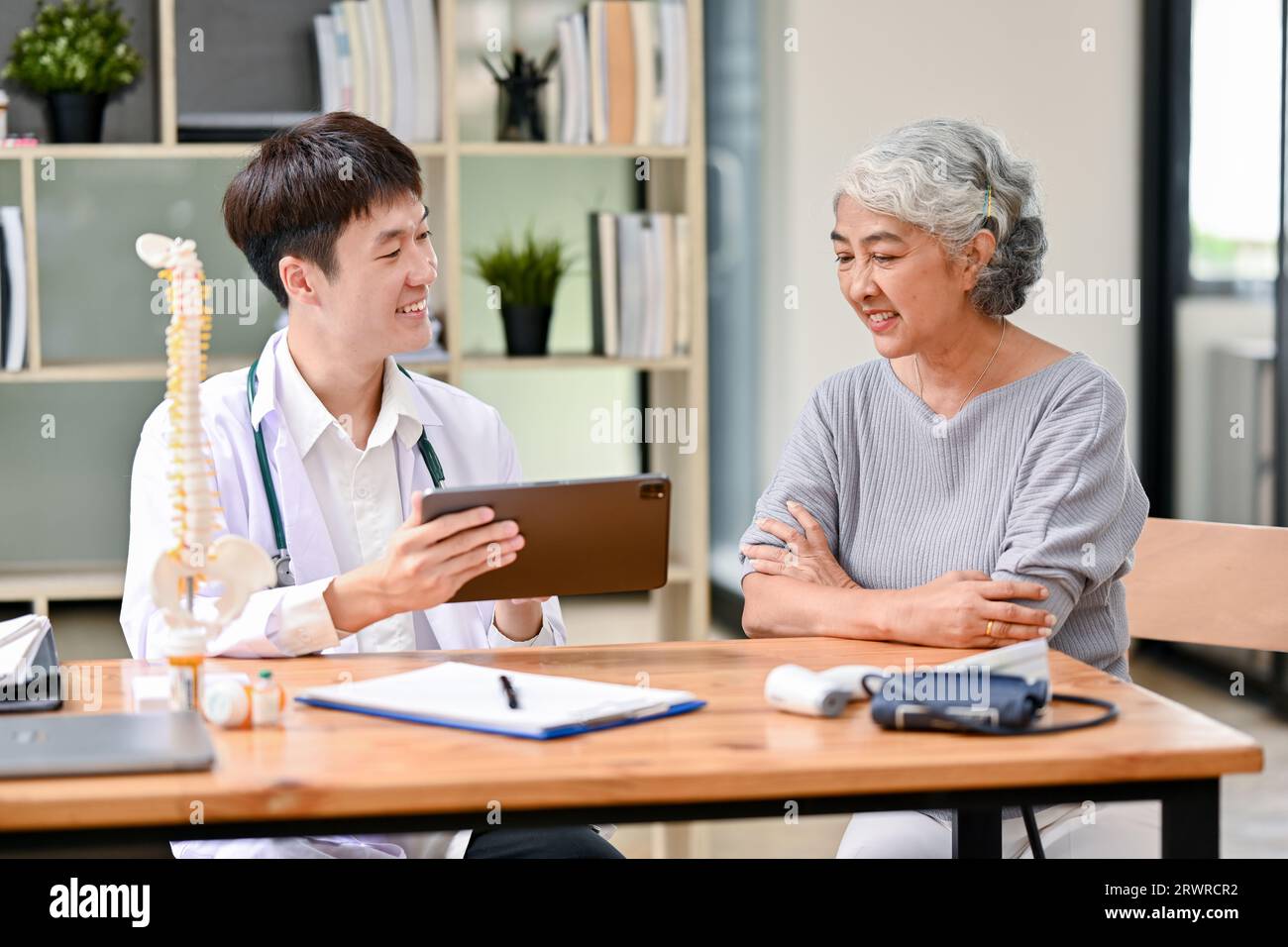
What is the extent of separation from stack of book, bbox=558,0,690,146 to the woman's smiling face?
1249 mm

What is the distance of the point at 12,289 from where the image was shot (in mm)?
3156

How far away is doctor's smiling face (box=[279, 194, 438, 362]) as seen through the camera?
2104 millimetres

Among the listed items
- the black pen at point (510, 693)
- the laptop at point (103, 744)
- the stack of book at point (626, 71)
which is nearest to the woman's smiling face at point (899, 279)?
the black pen at point (510, 693)

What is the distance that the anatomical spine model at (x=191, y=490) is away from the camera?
5.12 ft

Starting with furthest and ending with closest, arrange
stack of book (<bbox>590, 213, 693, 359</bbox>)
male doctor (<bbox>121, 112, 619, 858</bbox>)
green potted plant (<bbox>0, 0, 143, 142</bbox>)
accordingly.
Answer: stack of book (<bbox>590, 213, 693, 359</bbox>), green potted plant (<bbox>0, 0, 143, 142</bbox>), male doctor (<bbox>121, 112, 619, 858</bbox>)

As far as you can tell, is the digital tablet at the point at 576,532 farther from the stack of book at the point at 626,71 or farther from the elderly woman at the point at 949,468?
the stack of book at the point at 626,71

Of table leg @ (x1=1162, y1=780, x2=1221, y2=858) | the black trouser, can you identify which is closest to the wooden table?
table leg @ (x1=1162, y1=780, x2=1221, y2=858)

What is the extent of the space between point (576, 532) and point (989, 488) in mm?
668

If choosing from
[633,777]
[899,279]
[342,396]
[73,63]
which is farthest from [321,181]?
[73,63]

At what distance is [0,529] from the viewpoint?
3576 millimetres

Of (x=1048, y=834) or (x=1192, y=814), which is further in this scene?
(x=1048, y=834)

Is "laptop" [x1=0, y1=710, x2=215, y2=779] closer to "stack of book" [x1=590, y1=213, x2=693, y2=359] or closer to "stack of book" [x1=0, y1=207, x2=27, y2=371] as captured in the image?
"stack of book" [x1=0, y1=207, x2=27, y2=371]

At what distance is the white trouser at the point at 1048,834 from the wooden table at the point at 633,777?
1.41 ft

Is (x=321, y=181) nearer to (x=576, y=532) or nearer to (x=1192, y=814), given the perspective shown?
(x=576, y=532)
